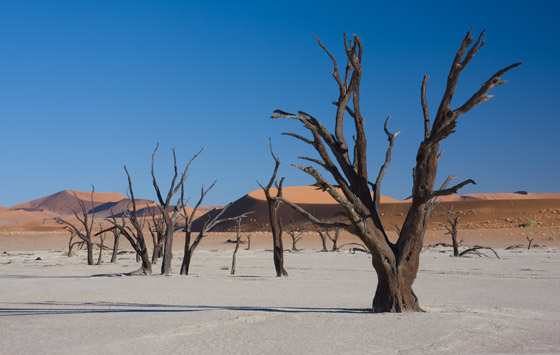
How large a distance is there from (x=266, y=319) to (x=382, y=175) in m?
2.81

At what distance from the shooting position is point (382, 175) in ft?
30.0

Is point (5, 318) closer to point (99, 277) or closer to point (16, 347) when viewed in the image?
point (16, 347)

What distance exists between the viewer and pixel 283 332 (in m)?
7.11

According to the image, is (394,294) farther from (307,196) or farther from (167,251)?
(307,196)

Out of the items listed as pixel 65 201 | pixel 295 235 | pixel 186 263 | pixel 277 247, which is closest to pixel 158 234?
pixel 186 263

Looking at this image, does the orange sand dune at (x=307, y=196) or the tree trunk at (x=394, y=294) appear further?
the orange sand dune at (x=307, y=196)

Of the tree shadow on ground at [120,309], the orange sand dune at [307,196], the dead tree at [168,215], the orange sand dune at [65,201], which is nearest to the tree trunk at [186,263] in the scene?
the dead tree at [168,215]

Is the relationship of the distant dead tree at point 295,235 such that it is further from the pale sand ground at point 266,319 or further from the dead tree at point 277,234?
the pale sand ground at point 266,319

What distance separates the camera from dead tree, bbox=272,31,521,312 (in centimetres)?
799

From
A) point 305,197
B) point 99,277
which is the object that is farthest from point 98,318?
point 305,197

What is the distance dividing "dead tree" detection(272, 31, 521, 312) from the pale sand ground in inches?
22.9

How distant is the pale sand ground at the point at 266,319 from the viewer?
627cm

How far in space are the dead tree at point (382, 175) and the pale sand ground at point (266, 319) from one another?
58 cm

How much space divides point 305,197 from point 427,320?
104 m
